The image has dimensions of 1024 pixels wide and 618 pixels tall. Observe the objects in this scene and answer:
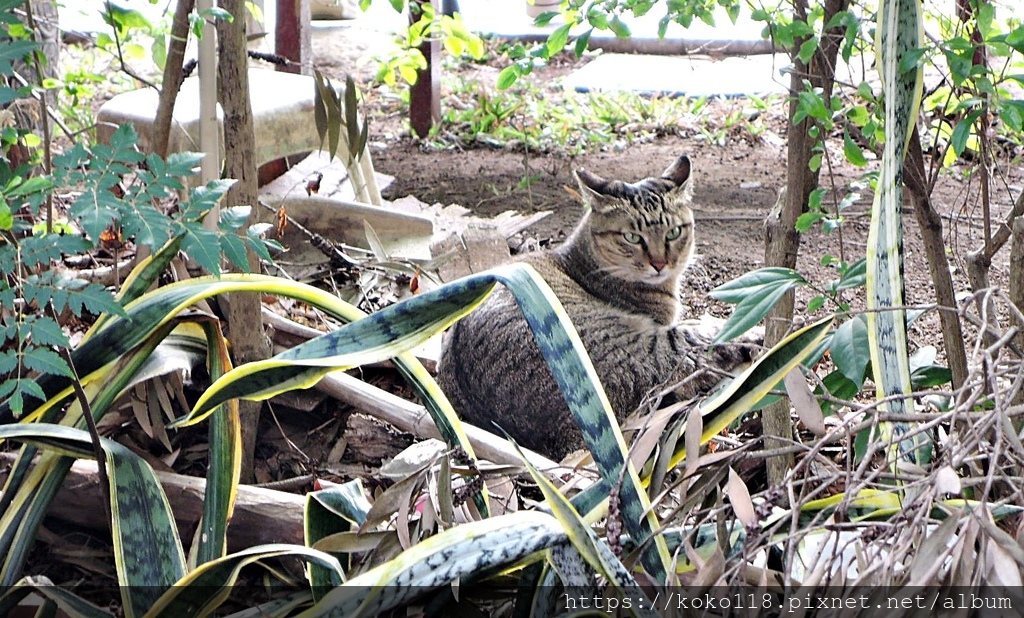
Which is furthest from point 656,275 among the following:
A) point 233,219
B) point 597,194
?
point 233,219

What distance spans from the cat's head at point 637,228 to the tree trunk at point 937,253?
1.38 meters

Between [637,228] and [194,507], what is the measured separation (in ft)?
5.67

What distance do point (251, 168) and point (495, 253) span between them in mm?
1712

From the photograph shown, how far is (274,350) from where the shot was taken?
224 centimetres

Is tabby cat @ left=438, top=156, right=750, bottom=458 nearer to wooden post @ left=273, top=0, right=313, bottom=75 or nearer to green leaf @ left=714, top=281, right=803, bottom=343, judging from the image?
green leaf @ left=714, top=281, right=803, bottom=343

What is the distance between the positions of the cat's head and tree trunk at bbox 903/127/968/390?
4.53 feet

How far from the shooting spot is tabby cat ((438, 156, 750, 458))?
2502mm

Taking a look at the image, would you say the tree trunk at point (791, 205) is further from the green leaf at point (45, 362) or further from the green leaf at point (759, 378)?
the green leaf at point (45, 362)

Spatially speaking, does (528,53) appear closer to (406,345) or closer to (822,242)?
(406,345)

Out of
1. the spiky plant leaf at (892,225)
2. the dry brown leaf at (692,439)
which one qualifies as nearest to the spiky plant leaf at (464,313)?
the dry brown leaf at (692,439)

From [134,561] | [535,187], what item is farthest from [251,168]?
[535,187]

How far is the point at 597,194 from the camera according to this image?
3.09 meters

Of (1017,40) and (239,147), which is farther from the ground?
(1017,40)

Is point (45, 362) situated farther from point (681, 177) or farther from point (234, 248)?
point (681, 177)
